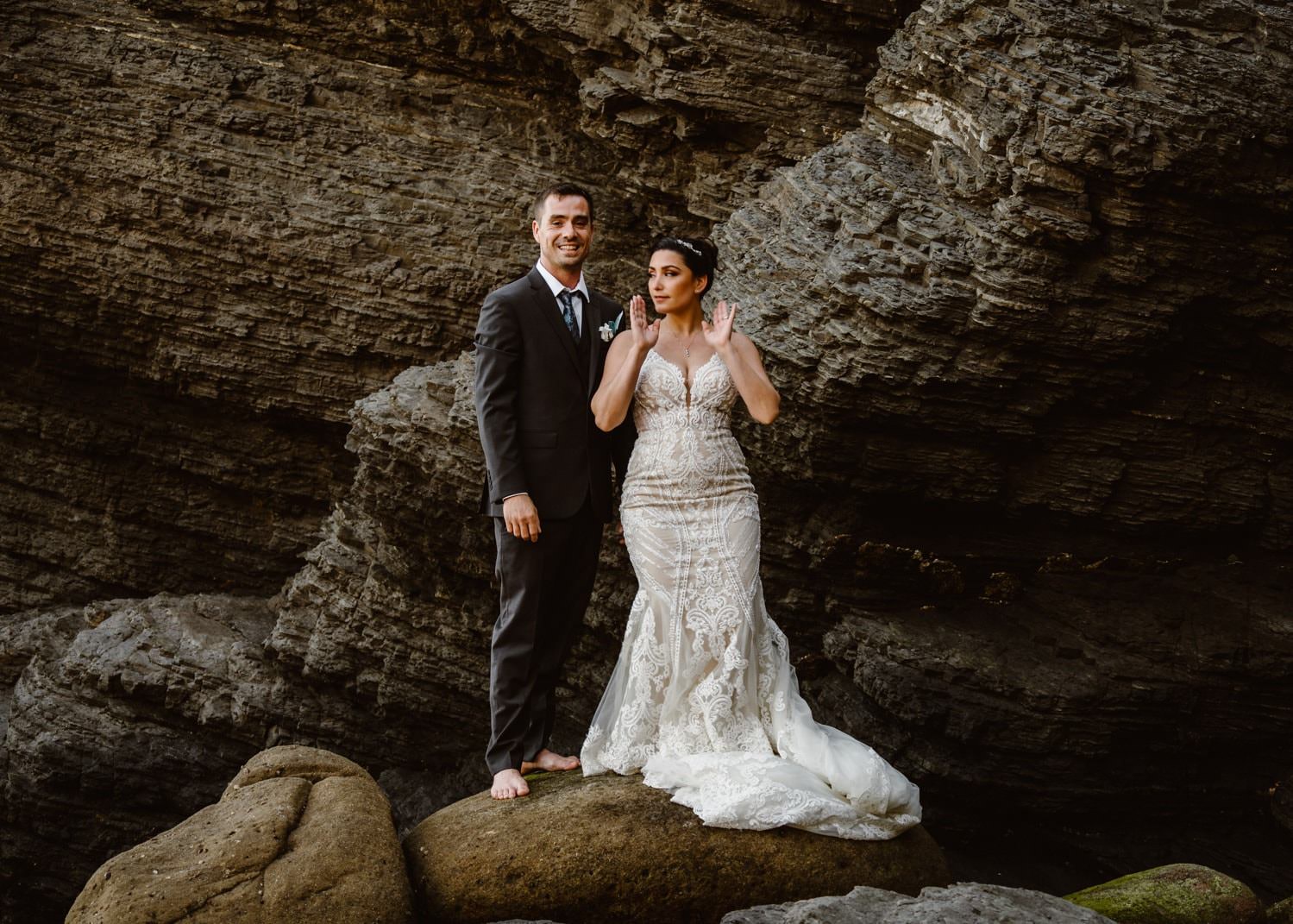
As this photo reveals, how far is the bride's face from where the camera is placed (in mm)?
5973

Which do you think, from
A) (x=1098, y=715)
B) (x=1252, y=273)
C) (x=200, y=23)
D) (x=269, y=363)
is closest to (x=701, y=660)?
(x=1098, y=715)

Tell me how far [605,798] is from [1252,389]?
17.1 feet

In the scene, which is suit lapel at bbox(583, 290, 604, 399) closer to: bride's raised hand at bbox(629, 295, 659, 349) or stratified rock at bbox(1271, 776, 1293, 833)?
bride's raised hand at bbox(629, 295, 659, 349)

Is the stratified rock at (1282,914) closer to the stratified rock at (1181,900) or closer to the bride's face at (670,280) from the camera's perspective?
the stratified rock at (1181,900)

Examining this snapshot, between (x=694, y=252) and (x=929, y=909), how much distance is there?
325 centimetres

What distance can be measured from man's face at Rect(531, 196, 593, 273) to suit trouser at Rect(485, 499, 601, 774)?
129cm

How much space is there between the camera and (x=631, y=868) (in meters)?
5.55

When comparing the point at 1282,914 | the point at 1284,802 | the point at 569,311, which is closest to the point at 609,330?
the point at 569,311

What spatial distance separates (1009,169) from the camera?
24.1ft

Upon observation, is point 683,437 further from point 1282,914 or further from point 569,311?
point 1282,914

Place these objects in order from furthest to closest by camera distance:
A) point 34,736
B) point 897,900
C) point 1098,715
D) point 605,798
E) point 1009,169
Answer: point 34,736, point 1098,715, point 1009,169, point 605,798, point 897,900

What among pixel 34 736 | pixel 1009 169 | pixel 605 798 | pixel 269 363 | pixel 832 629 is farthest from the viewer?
pixel 269 363

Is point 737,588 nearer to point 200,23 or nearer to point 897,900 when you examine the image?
point 897,900

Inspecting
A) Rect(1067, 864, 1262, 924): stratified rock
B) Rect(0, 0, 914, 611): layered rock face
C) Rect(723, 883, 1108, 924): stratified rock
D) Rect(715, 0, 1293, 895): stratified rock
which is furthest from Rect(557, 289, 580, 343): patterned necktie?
Rect(1067, 864, 1262, 924): stratified rock
